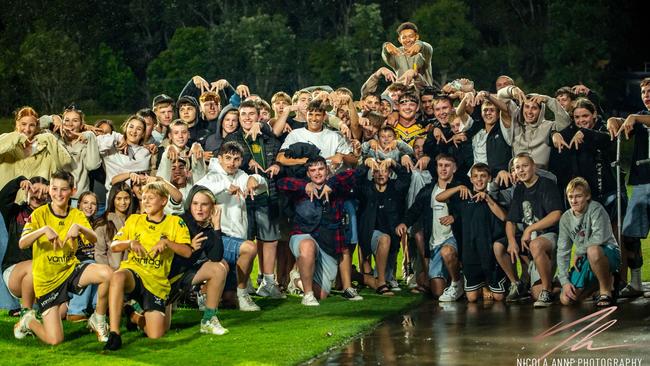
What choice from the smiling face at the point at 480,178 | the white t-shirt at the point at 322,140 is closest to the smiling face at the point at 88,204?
the white t-shirt at the point at 322,140

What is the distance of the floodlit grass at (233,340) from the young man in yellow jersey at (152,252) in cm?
30

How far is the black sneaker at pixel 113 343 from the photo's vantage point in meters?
11.1

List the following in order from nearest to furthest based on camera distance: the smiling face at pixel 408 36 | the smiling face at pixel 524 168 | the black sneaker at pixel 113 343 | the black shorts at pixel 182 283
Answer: the black sneaker at pixel 113 343
the black shorts at pixel 182 283
the smiling face at pixel 524 168
the smiling face at pixel 408 36

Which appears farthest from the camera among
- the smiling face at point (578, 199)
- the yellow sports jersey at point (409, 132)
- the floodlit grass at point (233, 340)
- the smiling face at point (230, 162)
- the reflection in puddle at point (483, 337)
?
the yellow sports jersey at point (409, 132)

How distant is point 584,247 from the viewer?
1298 centimetres

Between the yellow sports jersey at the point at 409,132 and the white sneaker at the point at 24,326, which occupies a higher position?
the yellow sports jersey at the point at 409,132

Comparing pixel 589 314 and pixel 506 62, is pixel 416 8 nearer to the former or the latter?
pixel 506 62

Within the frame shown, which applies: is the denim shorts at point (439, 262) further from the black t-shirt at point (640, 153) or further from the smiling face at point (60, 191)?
the smiling face at point (60, 191)

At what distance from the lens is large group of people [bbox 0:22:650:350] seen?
12.7 meters

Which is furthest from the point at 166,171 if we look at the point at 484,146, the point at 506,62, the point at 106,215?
the point at 506,62

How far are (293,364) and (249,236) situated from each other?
3.54 m

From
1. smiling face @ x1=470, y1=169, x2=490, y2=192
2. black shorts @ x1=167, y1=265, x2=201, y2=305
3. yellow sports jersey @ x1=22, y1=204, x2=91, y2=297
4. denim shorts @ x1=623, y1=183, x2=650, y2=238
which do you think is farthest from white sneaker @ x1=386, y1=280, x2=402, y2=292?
yellow sports jersey @ x1=22, y1=204, x2=91, y2=297

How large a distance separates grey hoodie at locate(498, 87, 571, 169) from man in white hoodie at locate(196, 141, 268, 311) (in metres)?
2.82

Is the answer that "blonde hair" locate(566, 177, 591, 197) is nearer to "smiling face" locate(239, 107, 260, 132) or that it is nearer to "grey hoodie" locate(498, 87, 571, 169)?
"grey hoodie" locate(498, 87, 571, 169)
